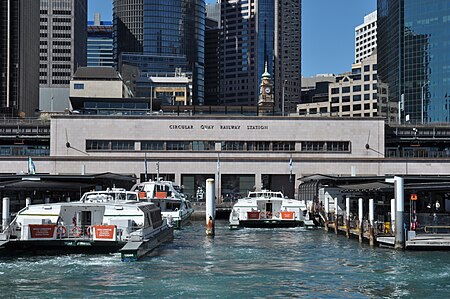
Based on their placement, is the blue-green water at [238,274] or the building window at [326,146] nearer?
the blue-green water at [238,274]

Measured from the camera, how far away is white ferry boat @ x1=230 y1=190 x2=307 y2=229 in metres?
72.5

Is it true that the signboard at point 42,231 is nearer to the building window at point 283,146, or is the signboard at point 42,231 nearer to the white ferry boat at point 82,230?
the white ferry boat at point 82,230

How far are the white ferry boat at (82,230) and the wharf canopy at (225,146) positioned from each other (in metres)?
59.3

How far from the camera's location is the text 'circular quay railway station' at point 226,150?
11100 centimetres

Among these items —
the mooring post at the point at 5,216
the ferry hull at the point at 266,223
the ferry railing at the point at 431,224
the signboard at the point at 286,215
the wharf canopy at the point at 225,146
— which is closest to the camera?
the mooring post at the point at 5,216

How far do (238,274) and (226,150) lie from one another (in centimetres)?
7193

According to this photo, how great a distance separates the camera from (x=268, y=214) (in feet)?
242

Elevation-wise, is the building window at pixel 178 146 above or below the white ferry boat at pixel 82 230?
above

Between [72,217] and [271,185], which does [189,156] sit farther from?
[72,217]

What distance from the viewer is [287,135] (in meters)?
112

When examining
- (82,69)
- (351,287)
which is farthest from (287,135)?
(82,69)

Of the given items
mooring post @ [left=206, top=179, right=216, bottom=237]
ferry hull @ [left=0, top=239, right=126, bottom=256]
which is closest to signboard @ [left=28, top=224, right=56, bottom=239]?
ferry hull @ [left=0, top=239, right=126, bottom=256]

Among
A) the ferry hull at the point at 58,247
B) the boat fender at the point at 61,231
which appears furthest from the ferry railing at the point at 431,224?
the boat fender at the point at 61,231

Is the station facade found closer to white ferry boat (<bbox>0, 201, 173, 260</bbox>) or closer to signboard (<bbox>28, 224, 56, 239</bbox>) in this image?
white ferry boat (<bbox>0, 201, 173, 260</bbox>)
